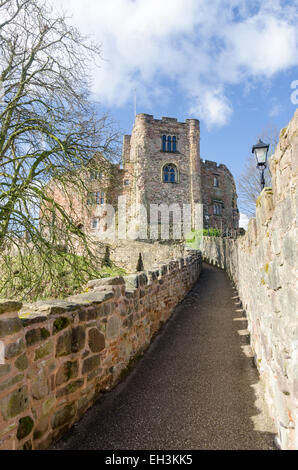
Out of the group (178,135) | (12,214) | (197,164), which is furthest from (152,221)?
(12,214)

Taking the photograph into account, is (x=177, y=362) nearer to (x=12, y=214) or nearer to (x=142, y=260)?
(x=12, y=214)

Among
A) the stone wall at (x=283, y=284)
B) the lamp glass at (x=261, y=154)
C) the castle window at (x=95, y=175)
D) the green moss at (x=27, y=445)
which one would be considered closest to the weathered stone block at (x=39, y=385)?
the green moss at (x=27, y=445)

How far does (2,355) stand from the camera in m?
2.15

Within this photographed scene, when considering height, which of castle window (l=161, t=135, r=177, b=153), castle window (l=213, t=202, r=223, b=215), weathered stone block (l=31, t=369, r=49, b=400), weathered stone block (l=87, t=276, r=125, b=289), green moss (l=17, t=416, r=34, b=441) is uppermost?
castle window (l=161, t=135, r=177, b=153)

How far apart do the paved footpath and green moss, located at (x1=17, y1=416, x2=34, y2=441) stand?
458 millimetres

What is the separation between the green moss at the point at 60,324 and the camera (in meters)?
2.83

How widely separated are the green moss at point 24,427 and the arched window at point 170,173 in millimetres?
26913

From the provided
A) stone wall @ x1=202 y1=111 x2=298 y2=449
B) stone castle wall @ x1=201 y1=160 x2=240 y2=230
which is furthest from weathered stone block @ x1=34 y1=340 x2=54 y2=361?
stone castle wall @ x1=201 y1=160 x2=240 y2=230

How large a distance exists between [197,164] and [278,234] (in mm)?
27949

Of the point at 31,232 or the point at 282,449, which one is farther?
the point at 31,232

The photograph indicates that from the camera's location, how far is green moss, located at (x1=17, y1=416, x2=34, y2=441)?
229cm

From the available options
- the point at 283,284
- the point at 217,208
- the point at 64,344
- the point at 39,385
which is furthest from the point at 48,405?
the point at 217,208

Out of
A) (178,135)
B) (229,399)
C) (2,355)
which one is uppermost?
(178,135)

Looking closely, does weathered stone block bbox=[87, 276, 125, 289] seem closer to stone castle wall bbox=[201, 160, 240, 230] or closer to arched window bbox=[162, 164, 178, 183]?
arched window bbox=[162, 164, 178, 183]
